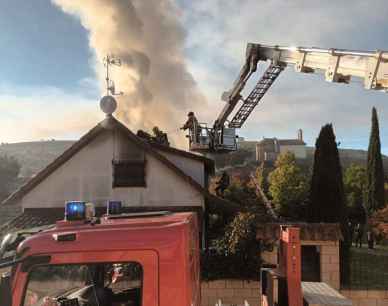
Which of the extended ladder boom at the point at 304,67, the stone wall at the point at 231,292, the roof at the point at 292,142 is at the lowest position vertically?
the stone wall at the point at 231,292

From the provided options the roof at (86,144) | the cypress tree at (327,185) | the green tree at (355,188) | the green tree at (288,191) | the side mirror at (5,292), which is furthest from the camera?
the green tree at (355,188)

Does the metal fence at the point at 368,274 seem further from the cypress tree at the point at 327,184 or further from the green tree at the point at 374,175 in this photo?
the green tree at the point at 374,175

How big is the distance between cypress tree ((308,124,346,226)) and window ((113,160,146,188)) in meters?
7.10

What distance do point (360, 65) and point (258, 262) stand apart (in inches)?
244

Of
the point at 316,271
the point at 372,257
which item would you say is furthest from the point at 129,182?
the point at 372,257

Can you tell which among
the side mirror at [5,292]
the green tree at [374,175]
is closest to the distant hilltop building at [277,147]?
the green tree at [374,175]

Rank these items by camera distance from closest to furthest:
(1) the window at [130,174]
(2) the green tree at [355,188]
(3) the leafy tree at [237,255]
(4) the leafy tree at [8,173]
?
(3) the leafy tree at [237,255] < (1) the window at [130,174] < (2) the green tree at [355,188] < (4) the leafy tree at [8,173]

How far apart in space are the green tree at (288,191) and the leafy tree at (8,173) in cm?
2900

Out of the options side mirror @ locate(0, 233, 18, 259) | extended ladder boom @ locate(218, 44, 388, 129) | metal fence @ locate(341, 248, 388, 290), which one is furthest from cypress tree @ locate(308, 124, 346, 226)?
side mirror @ locate(0, 233, 18, 259)

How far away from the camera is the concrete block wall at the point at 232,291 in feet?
39.6

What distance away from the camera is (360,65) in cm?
981

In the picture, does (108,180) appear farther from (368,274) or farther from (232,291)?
(368,274)

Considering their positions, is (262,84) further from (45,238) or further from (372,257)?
(45,238)

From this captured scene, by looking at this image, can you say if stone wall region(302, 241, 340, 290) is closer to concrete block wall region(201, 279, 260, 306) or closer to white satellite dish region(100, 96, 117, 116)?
concrete block wall region(201, 279, 260, 306)
